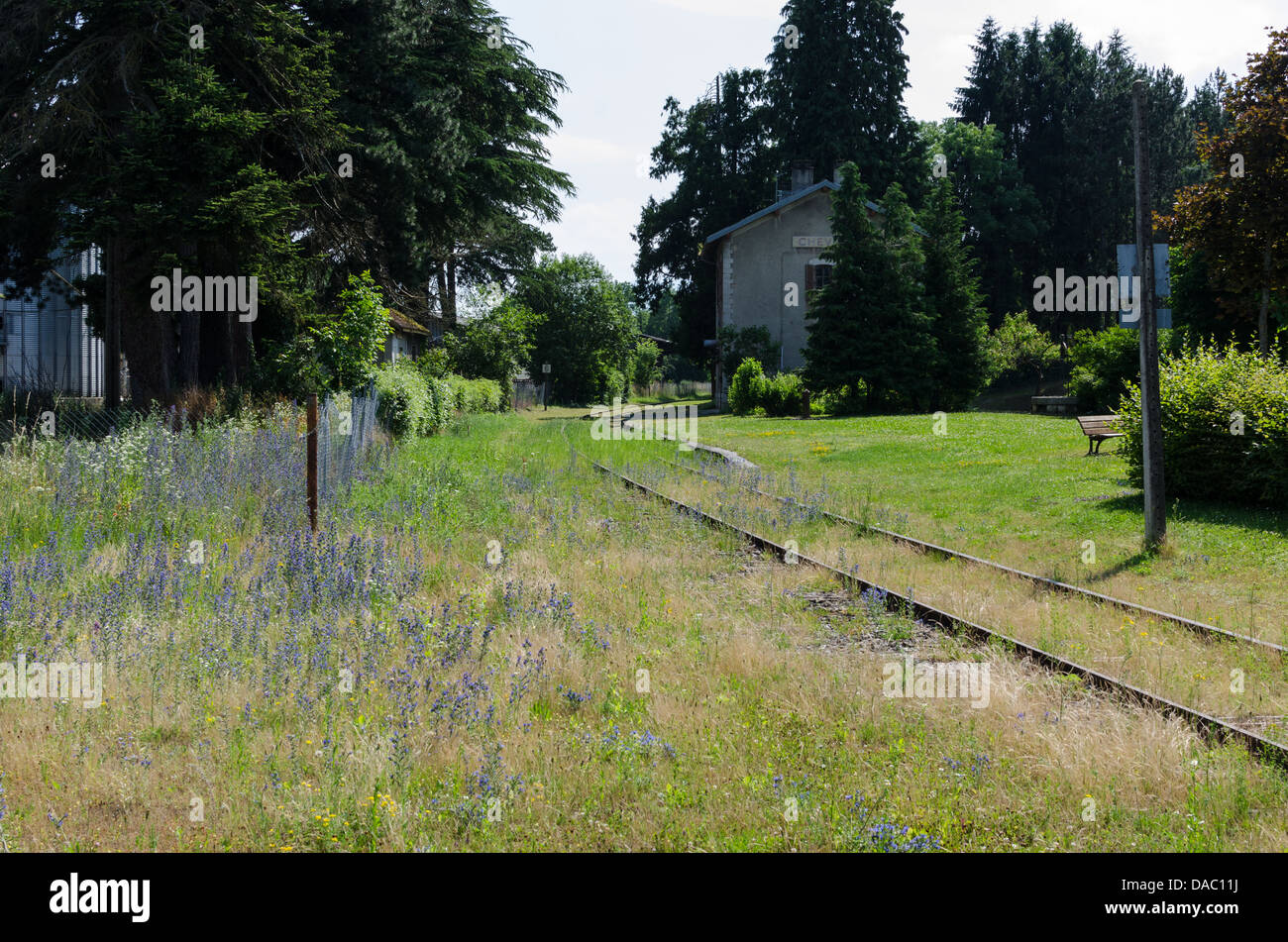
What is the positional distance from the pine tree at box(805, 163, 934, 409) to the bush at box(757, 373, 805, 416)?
1.02 metres

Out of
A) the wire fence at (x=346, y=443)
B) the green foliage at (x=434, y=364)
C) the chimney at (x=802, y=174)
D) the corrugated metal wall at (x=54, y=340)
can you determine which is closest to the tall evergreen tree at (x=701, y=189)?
the chimney at (x=802, y=174)

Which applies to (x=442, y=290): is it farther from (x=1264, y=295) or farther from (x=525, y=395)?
(x=1264, y=295)

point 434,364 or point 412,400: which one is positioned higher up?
point 434,364

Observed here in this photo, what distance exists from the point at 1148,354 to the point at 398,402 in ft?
50.1

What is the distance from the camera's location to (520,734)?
5.08 meters

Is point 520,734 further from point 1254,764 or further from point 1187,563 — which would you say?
point 1187,563

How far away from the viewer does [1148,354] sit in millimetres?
10445

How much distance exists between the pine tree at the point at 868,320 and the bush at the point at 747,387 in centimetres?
375

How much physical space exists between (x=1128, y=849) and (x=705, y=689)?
8.21 feet

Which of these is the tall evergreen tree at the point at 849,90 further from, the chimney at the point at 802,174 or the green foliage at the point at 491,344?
the green foliage at the point at 491,344

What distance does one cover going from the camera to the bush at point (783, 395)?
37375 millimetres

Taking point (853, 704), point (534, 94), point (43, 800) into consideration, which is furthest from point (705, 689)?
point (534, 94)

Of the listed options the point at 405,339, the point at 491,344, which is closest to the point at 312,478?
the point at 405,339

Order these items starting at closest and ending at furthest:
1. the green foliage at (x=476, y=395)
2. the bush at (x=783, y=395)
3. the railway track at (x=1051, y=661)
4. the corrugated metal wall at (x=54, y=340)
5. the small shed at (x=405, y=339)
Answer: the railway track at (x=1051, y=661) < the corrugated metal wall at (x=54, y=340) < the green foliage at (x=476, y=395) < the small shed at (x=405, y=339) < the bush at (x=783, y=395)
